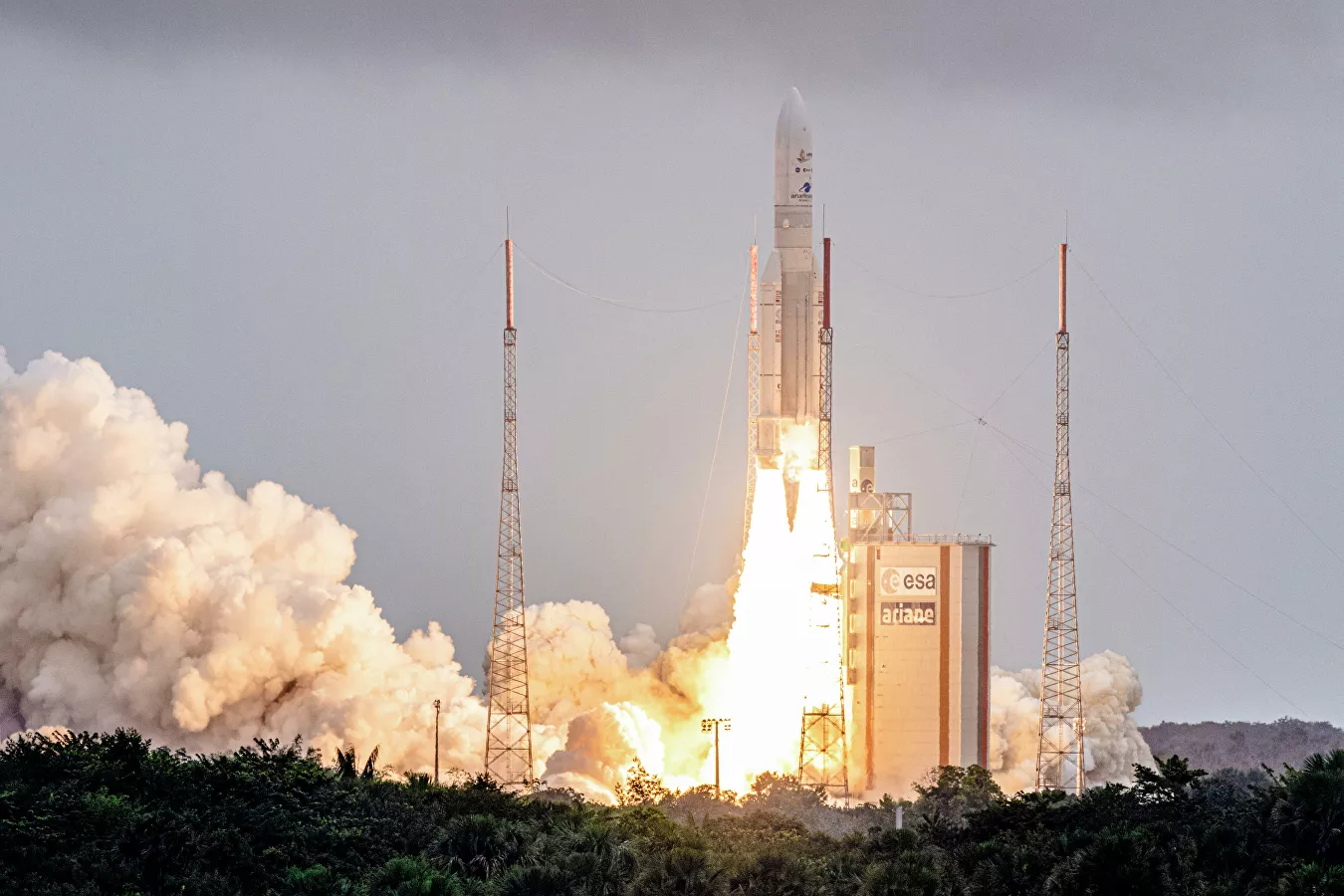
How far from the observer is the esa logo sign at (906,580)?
85.2m

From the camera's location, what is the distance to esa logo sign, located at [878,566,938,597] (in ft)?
280

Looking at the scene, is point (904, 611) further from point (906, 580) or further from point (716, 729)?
point (716, 729)

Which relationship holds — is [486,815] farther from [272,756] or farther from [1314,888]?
[1314,888]

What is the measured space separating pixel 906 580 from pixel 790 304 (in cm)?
1055

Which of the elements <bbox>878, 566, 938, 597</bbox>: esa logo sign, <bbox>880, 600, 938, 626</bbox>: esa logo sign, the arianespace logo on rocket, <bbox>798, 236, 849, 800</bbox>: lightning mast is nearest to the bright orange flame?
<bbox>798, 236, 849, 800</bbox>: lightning mast

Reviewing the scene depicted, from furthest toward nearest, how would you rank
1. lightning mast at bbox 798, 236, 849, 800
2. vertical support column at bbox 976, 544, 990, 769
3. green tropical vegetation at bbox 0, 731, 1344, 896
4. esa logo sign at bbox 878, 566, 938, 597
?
vertical support column at bbox 976, 544, 990, 769 → esa logo sign at bbox 878, 566, 938, 597 → lightning mast at bbox 798, 236, 849, 800 → green tropical vegetation at bbox 0, 731, 1344, 896

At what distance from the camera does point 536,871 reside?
54781 millimetres

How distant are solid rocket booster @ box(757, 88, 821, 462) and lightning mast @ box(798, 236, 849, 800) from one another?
74cm

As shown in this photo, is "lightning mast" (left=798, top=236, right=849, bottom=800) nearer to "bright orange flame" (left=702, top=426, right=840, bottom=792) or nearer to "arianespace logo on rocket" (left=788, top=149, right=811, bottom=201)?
"bright orange flame" (left=702, top=426, right=840, bottom=792)

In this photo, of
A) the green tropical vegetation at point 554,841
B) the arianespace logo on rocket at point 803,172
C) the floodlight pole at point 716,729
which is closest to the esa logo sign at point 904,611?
the floodlight pole at point 716,729

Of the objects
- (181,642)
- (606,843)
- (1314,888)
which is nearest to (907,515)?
(181,642)

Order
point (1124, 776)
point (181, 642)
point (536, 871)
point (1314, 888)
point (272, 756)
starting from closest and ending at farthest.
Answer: point (1314, 888) < point (536, 871) < point (272, 756) < point (181, 642) < point (1124, 776)

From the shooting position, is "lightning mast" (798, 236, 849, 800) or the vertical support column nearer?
"lightning mast" (798, 236, 849, 800)

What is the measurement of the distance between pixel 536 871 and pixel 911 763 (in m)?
33.2
